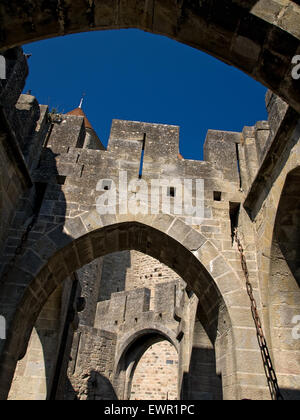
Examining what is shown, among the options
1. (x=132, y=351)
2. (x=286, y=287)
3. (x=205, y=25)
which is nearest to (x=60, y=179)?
(x=205, y=25)

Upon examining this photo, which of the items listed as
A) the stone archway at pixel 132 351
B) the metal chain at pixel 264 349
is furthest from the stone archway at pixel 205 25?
the stone archway at pixel 132 351

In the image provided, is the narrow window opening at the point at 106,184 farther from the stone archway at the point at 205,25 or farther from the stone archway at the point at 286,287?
the stone archway at the point at 205,25

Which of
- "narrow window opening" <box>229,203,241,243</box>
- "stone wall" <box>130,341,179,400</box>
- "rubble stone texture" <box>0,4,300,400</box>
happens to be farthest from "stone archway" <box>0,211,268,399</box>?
"stone wall" <box>130,341,179,400</box>

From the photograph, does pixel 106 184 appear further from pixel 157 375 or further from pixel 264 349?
pixel 157 375

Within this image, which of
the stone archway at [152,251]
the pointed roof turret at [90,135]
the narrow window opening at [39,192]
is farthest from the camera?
the pointed roof turret at [90,135]

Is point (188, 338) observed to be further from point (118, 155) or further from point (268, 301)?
point (118, 155)

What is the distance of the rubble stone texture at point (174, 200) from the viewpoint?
239 cm

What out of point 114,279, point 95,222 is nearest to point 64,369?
point 95,222

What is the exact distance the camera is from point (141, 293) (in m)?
13.3

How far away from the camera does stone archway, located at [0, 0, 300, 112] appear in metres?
2.21

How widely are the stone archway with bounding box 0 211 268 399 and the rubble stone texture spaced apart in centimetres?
2

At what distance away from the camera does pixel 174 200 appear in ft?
15.3

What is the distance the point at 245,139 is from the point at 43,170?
2996 mm

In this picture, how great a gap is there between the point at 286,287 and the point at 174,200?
176 centimetres
